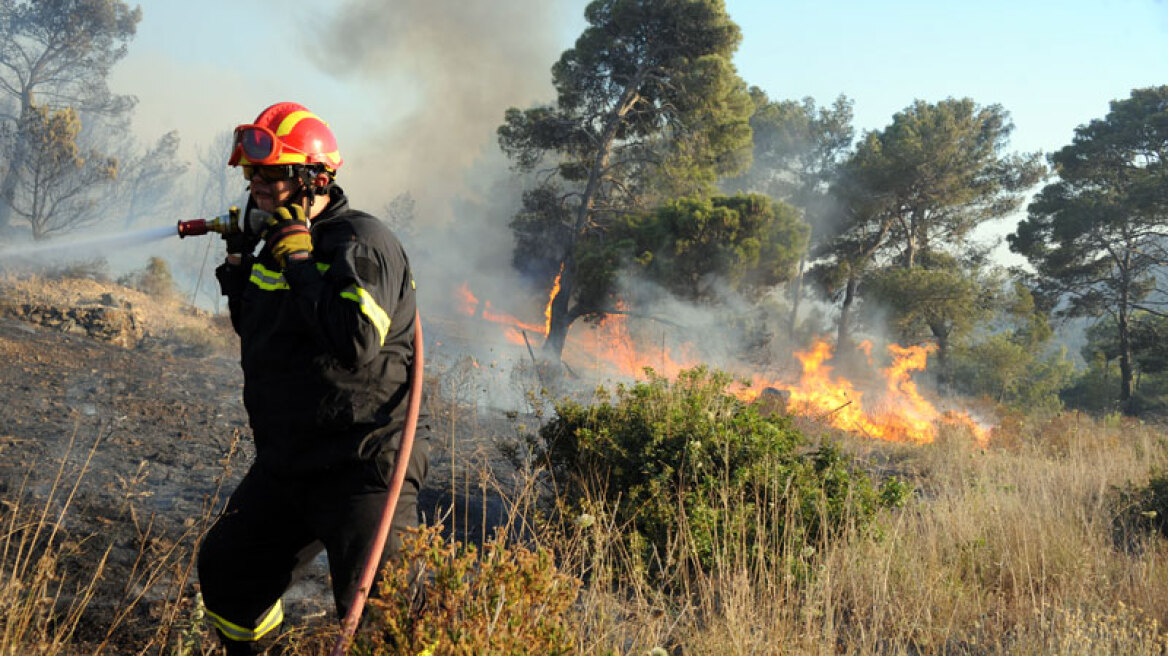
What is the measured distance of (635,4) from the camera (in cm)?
1742

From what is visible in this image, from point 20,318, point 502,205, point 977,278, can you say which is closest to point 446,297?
point 502,205

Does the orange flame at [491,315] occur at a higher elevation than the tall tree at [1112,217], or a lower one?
lower

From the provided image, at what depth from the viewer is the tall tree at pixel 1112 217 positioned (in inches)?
841

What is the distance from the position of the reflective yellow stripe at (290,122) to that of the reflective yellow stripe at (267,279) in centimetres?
51

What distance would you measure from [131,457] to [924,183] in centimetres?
2704

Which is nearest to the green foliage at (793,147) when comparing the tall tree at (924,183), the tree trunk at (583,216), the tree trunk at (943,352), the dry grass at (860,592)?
the tall tree at (924,183)

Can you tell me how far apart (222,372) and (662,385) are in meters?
8.46

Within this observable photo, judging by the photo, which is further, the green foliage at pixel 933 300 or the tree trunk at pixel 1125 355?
the green foliage at pixel 933 300

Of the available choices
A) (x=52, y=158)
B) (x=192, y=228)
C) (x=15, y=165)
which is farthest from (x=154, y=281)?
(x=192, y=228)

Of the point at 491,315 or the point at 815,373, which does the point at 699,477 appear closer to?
the point at 815,373

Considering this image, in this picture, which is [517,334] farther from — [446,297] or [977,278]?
[977,278]

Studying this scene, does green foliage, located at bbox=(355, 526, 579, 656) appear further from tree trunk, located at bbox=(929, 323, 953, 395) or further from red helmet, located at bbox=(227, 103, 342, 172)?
tree trunk, located at bbox=(929, 323, 953, 395)

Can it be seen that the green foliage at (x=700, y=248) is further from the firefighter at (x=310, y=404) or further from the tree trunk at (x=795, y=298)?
the tree trunk at (x=795, y=298)

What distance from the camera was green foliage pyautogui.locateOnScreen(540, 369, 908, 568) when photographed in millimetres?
3834
